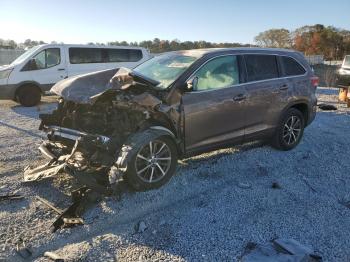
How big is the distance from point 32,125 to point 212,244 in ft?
23.2

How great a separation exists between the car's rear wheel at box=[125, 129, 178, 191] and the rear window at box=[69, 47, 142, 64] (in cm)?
1031

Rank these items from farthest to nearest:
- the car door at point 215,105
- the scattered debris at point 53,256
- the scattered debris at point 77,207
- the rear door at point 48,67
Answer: the rear door at point 48,67 < the car door at point 215,105 < the scattered debris at point 77,207 < the scattered debris at point 53,256

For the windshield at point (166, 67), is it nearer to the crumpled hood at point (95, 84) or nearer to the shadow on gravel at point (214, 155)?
the crumpled hood at point (95, 84)

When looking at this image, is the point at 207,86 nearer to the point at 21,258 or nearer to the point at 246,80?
the point at 246,80

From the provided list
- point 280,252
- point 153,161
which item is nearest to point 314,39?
point 153,161

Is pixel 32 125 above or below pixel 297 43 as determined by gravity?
below

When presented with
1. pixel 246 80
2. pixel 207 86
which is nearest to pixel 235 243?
pixel 207 86

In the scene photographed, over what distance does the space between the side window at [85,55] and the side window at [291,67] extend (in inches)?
377

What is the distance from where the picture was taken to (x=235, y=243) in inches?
157

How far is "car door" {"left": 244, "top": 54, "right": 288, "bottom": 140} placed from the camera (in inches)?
249

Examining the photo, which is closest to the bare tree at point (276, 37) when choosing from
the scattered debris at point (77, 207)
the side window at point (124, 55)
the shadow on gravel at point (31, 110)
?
the side window at point (124, 55)

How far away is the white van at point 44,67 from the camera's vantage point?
13.1 meters

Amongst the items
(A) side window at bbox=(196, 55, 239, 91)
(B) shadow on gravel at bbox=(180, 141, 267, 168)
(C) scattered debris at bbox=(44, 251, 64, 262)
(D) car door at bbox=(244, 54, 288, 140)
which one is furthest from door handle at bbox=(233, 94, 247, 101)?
(C) scattered debris at bbox=(44, 251, 64, 262)

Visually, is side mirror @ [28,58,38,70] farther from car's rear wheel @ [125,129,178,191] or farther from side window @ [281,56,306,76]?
car's rear wheel @ [125,129,178,191]
